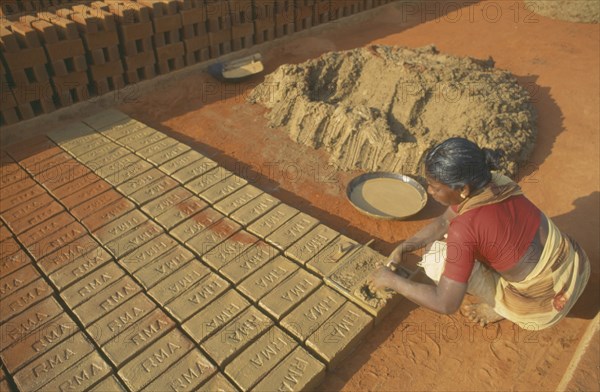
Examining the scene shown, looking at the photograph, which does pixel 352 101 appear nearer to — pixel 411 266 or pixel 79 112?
pixel 411 266

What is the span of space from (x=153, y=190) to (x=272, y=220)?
5.59 ft

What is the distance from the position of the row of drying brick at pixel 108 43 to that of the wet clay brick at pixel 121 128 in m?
1.19

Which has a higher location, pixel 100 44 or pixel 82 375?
pixel 100 44

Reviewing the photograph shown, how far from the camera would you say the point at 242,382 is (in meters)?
3.34

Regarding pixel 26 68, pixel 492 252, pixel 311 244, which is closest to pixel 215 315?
pixel 311 244

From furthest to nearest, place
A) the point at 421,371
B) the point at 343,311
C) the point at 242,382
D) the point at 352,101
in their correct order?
the point at 352,101 < the point at 343,311 < the point at 421,371 < the point at 242,382

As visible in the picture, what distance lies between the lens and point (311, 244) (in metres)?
4.53

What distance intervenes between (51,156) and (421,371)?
18.9ft

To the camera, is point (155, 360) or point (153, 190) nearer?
point (155, 360)

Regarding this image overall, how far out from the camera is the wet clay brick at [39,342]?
11.7 ft

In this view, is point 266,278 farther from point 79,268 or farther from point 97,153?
point 97,153

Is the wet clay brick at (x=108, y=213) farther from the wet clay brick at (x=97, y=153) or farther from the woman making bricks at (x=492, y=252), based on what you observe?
the woman making bricks at (x=492, y=252)

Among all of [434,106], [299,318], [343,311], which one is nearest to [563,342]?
[343,311]

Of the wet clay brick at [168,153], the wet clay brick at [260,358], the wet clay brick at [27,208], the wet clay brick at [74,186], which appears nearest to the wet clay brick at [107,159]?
the wet clay brick at [74,186]
